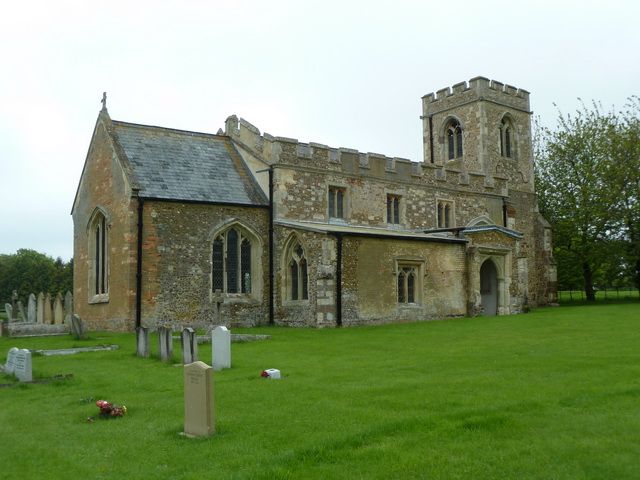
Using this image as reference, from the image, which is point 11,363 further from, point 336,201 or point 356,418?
point 336,201

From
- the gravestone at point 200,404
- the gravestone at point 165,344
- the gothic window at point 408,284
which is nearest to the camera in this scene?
the gravestone at point 200,404

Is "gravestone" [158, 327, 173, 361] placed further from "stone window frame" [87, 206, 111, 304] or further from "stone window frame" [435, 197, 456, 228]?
"stone window frame" [435, 197, 456, 228]

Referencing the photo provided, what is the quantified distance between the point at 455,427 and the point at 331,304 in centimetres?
1564

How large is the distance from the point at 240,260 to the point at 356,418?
17.8 metres

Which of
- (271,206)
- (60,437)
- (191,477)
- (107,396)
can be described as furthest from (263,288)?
(191,477)

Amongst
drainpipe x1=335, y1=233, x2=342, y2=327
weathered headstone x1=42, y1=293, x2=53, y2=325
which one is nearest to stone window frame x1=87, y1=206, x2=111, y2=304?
weathered headstone x1=42, y1=293, x2=53, y2=325

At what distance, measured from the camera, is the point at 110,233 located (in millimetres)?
25438

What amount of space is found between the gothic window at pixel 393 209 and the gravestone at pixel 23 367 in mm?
19311

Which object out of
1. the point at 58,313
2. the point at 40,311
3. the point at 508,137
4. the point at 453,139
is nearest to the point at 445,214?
the point at 453,139

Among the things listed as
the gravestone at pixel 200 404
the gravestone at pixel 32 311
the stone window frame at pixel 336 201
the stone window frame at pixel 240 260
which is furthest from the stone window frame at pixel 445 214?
the gravestone at pixel 200 404

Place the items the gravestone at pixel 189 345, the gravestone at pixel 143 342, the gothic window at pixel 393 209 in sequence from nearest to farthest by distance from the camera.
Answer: the gravestone at pixel 189 345 < the gravestone at pixel 143 342 < the gothic window at pixel 393 209

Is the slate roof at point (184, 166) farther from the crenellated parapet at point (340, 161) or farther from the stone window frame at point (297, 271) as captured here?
the stone window frame at point (297, 271)

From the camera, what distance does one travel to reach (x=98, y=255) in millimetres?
27141

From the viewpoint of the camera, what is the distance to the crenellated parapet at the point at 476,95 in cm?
3772
